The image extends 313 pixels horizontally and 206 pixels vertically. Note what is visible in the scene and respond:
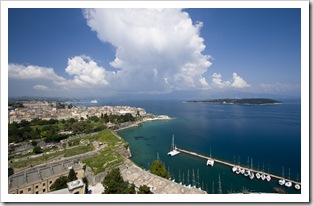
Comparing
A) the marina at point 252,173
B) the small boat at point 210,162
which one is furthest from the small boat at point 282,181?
the small boat at point 210,162

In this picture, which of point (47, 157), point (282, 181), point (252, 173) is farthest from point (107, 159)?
point (282, 181)

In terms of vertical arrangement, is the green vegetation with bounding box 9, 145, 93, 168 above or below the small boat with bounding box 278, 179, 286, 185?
above

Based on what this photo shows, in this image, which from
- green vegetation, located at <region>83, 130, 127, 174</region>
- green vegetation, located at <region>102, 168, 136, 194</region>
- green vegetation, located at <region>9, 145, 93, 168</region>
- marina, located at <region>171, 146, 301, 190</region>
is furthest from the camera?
green vegetation, located at <region>9, 145, 93, 168</region>

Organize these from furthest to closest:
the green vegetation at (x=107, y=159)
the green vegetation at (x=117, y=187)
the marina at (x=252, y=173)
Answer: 1. the green vegetation at (x=107, y=159)
2. the marina at (x=252, y=173)
3. the green vegetation at (x=117, y=187)

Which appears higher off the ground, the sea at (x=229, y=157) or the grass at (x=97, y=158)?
the grass at (x=97, y=158)

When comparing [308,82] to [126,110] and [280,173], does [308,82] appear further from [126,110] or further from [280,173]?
[126,110]

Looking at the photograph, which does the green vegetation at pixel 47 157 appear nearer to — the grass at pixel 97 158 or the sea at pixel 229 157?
the grass at pixel 97 158

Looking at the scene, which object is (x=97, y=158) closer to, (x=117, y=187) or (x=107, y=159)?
(x=107, y=159)

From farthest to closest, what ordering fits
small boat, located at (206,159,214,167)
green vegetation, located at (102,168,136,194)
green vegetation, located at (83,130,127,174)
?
1. small boat, located at (206,159,214,167)
2. green vegetation, located at (83,130,127,174)
3. green vegetation, located at (102,168,136,194)

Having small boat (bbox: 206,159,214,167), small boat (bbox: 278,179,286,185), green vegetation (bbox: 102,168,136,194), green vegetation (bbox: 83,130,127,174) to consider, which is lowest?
small boat (bbox: 278,179,286,185)

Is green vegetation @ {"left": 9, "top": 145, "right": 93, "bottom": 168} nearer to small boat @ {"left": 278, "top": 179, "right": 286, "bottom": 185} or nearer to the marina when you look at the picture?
the marina

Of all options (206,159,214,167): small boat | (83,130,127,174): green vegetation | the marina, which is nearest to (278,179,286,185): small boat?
the marina
